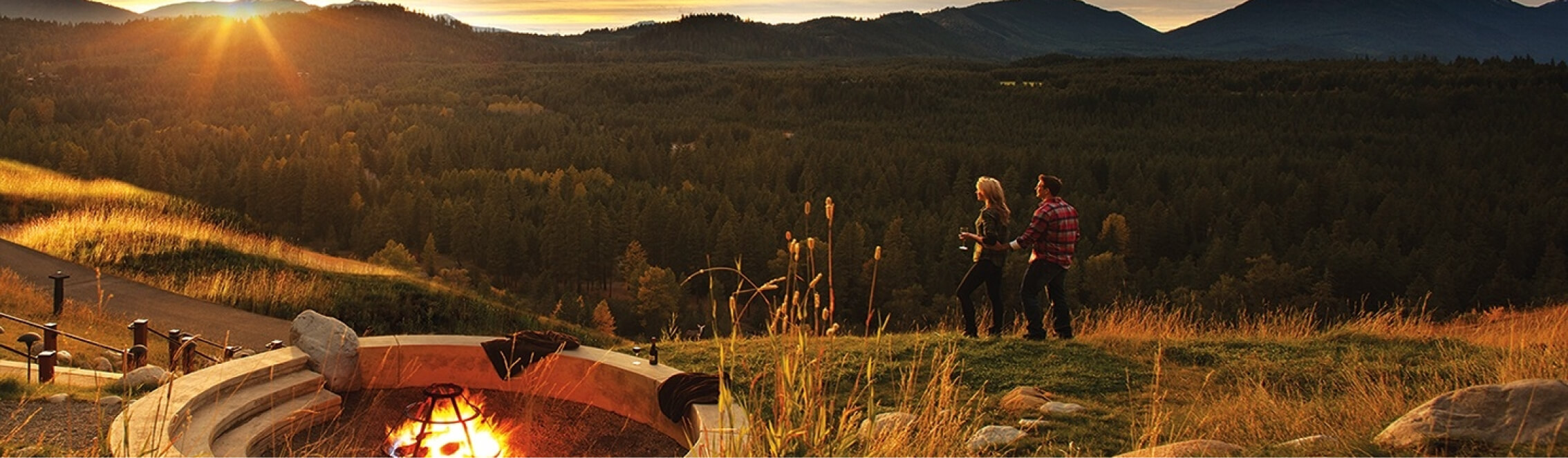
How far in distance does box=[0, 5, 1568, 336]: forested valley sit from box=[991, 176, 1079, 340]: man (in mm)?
1784

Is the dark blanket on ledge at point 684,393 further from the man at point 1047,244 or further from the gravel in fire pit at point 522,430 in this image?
the man at point 1047,244

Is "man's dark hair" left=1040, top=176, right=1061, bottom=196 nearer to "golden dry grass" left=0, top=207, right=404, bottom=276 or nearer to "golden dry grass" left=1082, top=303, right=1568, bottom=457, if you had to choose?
"golden dry grass" left=1082, top=303, right=1568, bottom=457

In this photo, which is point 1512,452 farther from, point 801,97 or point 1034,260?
point 801,97

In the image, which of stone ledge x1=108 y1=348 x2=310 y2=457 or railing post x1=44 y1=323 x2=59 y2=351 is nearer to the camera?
stone ledge x1=108 y1=348 x2=310 y2=457

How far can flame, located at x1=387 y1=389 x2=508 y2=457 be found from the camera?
6070mm

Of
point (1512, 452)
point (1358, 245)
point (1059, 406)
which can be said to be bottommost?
point (1358, 245)

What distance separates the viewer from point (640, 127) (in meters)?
103

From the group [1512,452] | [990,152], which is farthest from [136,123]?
[1512,452]

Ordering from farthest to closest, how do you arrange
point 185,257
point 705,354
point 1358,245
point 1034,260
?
1. point 1358,245
2. point 185,257
3. point 705,354
4. point 1034,260

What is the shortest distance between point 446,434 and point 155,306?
527 inches

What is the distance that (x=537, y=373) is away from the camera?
301 inches

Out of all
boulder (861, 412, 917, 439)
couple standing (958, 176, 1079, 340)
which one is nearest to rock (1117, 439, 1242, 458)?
boulder (861, 412, 917, 439)

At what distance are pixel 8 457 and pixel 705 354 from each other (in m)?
6.71

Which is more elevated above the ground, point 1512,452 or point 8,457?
point 1512,452
